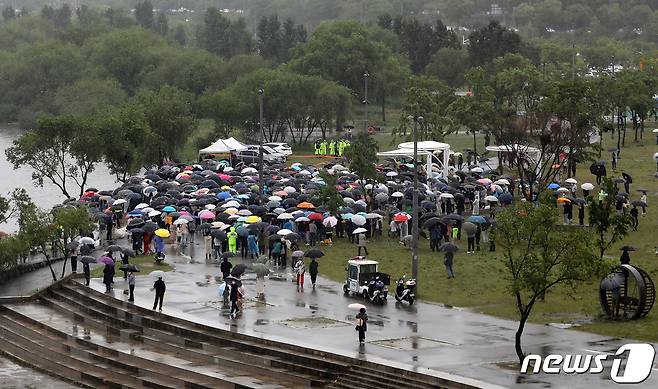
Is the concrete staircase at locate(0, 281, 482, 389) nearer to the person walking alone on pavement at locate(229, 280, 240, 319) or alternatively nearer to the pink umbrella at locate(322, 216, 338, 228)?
the person walking alone on pavement at locate(229, 280, 240, 319)

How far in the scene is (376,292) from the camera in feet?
135

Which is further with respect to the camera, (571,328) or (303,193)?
(303,193)

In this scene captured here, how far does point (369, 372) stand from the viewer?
110ft

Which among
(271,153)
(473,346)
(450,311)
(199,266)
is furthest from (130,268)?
(271,153)

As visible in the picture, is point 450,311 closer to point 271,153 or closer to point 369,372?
point 369,372

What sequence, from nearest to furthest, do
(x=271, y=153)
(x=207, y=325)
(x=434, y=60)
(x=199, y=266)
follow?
(x=207, y=325)
(x=199, y=266)
(x=271, y=153)
(x=434, y=60)

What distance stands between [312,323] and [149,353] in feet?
14.9

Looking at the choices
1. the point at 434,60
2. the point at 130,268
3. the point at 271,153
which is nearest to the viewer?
the point at 130,268

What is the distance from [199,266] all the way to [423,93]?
140 feet

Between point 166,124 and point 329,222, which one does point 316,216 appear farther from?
point 166,124

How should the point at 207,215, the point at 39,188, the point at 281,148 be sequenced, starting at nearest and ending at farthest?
the point at 207,215 < the point at 39,188 < the point at 281,148

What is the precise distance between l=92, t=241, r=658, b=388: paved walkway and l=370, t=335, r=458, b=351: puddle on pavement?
0.08 feet

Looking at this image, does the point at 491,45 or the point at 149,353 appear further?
the point at 491,45

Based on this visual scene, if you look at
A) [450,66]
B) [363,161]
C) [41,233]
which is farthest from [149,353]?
[450,66]
